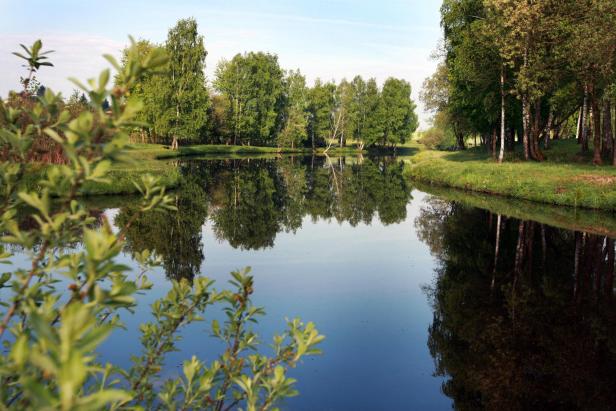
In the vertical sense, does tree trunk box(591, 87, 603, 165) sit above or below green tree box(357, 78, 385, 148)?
below

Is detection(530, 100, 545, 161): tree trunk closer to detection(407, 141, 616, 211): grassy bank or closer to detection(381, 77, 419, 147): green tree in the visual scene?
detection(407, 141, 616, 211): grassy bank

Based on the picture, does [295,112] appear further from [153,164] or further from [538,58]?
[538,58]

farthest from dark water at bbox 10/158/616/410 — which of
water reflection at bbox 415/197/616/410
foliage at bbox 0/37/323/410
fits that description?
foliage at bbox 0/37/323/410

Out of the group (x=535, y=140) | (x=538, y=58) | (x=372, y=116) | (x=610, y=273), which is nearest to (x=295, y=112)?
(x=372, y=116)

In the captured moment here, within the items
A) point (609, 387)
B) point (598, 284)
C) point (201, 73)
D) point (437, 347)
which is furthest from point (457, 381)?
point (201, 73)

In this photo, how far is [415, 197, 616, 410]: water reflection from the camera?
7.50 m

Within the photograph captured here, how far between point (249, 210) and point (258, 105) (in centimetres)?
7885

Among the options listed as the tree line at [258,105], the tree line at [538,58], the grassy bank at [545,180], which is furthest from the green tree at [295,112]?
the grassy bank at [545,180]

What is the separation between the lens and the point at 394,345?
9438 millimetres

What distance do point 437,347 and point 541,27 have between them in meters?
30.0

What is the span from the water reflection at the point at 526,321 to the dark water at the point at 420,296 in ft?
0.11

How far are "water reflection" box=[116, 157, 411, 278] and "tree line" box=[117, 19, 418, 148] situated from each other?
119 feet

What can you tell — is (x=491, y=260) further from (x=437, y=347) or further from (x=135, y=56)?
(x=135, y=56)

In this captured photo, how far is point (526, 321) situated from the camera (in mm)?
10078
